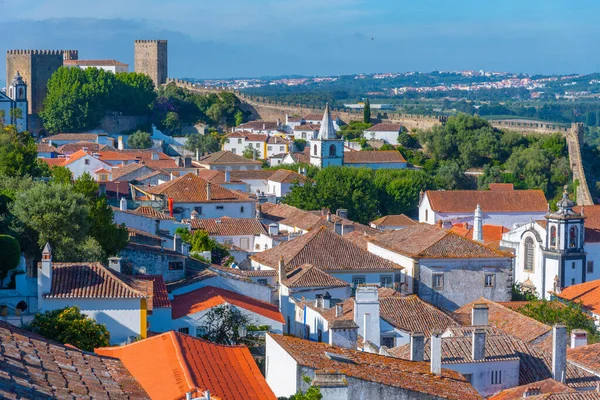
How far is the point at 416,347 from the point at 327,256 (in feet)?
40.4

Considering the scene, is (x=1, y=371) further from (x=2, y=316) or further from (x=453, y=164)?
(x=453, y=164)

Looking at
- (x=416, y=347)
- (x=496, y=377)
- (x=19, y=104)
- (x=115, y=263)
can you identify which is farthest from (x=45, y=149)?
(x=496, y=377)

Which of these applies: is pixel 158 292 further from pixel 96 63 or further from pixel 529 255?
pixel 96 63

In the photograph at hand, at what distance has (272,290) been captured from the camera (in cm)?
2728

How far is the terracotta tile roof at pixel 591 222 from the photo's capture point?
148 ft

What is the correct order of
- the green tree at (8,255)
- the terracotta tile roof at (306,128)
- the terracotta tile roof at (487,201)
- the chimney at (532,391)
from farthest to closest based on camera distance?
the terracotta tile roof at (306,128) → the terracotta tile roof at (487,201) → the green tree at (8,255) → the chimney at (532,391)

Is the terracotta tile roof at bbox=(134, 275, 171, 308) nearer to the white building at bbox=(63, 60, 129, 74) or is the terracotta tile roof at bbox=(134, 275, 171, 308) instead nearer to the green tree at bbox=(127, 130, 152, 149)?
the green tree at bbox=(127, 130, 152, 149)

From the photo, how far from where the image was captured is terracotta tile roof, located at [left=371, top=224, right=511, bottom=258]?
31.1m

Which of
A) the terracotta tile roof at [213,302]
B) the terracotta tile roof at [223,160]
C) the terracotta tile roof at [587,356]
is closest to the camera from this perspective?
the terracotta tile roof at [587,356]

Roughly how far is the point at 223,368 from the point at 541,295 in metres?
29.6

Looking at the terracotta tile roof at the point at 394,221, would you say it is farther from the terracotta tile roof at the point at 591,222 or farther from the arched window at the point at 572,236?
the arched window at the point at 572,236

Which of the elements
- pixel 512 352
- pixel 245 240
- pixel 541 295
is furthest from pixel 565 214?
pixel 512 352

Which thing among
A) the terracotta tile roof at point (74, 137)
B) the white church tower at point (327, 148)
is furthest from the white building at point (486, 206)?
the terracotta tile roof at point (74, 137)

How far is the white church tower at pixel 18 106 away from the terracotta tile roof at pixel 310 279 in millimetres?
37711
